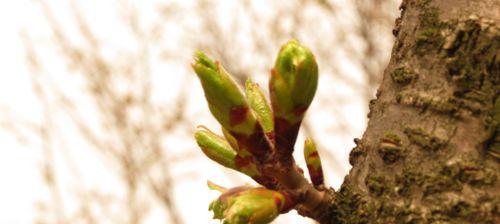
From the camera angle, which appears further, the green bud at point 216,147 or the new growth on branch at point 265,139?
the green bud at point 216,147

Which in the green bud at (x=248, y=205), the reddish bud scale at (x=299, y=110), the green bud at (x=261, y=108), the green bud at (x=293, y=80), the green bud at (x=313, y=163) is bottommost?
the green bud at (x=248, y=205)

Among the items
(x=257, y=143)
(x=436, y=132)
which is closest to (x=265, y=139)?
(x=257, y=143)

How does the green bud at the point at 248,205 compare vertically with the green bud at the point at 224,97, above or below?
below

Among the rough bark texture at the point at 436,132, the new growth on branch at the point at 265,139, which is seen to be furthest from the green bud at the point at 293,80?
the rough bark texture at the point at 436,132

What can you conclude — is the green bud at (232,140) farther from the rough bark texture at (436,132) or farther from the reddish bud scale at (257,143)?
the rough bark texture at (436,132)

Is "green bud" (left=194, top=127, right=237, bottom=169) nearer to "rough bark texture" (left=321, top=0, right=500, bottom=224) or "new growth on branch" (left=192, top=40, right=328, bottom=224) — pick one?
"new growth on branch" (left=192, top=40, right=328, bottom=224)

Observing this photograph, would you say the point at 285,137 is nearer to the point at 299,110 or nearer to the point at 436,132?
the point at 299,110
